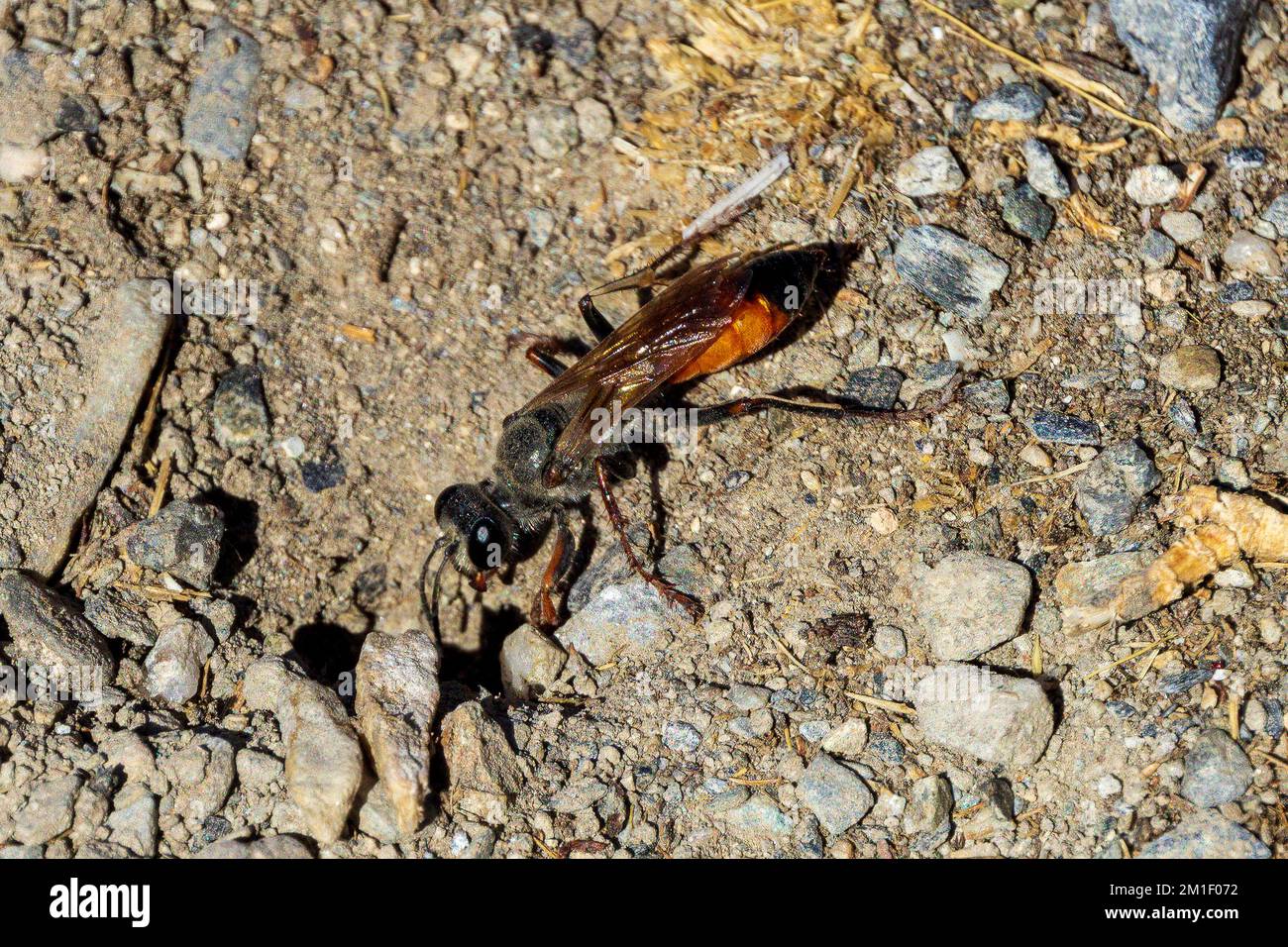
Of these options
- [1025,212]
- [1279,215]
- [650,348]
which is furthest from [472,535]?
[1279,215]

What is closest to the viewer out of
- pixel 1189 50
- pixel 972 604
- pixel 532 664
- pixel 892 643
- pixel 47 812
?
pixel 47 812

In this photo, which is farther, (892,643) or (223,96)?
(223,96)

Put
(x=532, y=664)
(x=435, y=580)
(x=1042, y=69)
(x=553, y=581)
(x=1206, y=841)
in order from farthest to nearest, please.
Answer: (x=1042, y=69) → (x=435, y=580) → (x=553, y=581) → (x=532, y=664) → (x=1206, y=841)

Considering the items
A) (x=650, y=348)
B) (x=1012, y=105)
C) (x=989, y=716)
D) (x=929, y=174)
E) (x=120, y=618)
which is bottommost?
(x=120, y=618)

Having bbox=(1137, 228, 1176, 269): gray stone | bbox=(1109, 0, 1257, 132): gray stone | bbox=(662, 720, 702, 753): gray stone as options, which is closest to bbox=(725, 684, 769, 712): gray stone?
bbox=(662, 720, 702, 753): gray stone

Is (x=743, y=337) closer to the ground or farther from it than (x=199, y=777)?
farther from it

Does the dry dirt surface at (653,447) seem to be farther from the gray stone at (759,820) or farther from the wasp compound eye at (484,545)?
the wasp compound eye at (484,545)

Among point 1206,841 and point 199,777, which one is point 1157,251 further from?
point 199,777

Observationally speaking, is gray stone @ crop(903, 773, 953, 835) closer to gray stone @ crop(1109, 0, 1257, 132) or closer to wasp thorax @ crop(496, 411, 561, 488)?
wasp thorax @ crop(496, 411, 561, 488)
